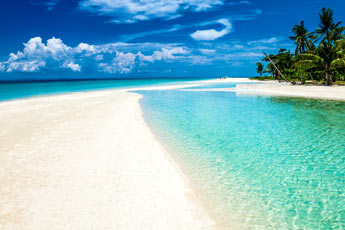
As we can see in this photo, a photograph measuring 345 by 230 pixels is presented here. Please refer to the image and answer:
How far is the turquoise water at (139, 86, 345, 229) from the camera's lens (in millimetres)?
4465

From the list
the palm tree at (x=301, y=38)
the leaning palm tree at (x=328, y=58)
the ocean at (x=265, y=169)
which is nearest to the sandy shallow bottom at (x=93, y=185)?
the ocean at (x=265, y=169)

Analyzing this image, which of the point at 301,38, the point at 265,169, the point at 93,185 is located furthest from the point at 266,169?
the point at 301,38

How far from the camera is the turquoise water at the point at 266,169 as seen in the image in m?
4.46

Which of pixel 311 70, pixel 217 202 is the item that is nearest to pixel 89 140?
pixel 217 202

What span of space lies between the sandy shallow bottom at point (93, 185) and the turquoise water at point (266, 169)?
717mm

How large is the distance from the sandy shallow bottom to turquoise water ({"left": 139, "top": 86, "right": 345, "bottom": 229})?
0.72 metres

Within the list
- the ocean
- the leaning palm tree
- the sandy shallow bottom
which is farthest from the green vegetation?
the sandy shallow bottom

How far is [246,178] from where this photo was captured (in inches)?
238

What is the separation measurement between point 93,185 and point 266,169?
486 centimetres

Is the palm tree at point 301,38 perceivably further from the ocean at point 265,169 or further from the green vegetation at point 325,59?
the ocean at point 265,169

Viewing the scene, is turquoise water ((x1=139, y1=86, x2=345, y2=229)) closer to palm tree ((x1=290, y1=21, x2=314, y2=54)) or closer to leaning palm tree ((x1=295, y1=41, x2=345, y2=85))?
leaning palm tree ((x1=295, y1=41, x2=345, y2=85))

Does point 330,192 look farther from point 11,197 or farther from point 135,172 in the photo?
point 11,197

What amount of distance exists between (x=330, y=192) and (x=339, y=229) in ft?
4.78

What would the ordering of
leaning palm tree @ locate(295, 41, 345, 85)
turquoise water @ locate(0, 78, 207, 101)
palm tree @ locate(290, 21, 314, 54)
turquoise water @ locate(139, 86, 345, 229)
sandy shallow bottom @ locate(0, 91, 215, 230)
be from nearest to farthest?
sandy shallow bottom @ locate(0, 91, 215, 230) → turquoise water @ locate(139, 86, 345, 229) → leaning palm tree @ locate(295, 41, 345, 85) → turquoise water @ locate(0, 78, 207, 101) → palm tree @ locate(290, 21, 314, 54)
